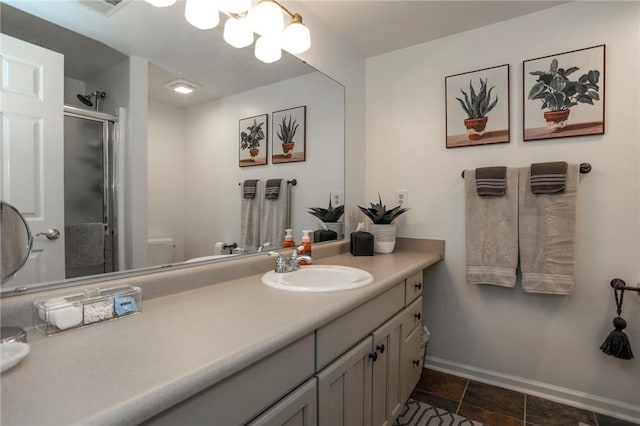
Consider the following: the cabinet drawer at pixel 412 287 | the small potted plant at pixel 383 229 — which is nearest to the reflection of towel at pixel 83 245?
the cabinet drawer at pixel 412 287

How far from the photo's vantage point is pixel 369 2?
1.69 meters

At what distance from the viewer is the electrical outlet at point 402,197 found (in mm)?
2174

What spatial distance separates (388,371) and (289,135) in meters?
1.25

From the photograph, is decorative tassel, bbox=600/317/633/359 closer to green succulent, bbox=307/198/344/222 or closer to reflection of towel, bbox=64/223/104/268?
green succulent, bbox=307/198/344/222

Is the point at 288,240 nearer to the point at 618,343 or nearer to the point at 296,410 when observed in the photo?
the point at 296,410

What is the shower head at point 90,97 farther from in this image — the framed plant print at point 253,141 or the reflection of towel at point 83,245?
the framed plant print at point 253,141

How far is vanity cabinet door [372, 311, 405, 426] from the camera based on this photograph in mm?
1249

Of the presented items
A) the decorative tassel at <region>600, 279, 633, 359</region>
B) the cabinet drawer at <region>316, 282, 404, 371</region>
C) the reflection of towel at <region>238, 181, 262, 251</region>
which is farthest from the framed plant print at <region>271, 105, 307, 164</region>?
the decorative tassel at <region>600, 279, 633, 359</region>

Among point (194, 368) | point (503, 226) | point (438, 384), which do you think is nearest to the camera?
point (194, 368)

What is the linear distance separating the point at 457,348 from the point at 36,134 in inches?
90.3

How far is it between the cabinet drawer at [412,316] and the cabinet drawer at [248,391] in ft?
2.59

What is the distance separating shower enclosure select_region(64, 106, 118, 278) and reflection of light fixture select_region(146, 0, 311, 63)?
1.58 feet

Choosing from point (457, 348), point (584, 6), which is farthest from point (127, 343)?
point (584, 6)

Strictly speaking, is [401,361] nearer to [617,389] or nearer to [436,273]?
[436,273]
